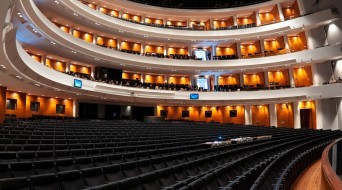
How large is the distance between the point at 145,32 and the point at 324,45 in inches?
479

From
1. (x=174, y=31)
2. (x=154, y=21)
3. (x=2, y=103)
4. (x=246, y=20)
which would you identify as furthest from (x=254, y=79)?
(x=2, y=103)

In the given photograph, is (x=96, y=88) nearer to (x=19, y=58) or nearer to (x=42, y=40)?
(x=42, y=40)

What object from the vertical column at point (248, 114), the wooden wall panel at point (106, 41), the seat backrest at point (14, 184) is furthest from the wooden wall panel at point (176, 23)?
the seat backrest at point (14, 184)

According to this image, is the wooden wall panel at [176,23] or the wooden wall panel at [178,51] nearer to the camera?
the wooden wall panel at [178,51]

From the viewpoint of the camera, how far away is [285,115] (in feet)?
74.6

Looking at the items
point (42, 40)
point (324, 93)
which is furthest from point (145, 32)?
point (324, 93)

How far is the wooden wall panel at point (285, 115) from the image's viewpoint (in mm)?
22406

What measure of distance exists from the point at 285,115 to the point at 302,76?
3018 millimetres

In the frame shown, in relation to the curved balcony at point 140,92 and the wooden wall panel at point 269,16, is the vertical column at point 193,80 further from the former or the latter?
the wooden wall panel at point 269,16

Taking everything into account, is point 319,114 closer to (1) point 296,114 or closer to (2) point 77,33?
(1) point 296,114

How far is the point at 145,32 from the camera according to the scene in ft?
73.7

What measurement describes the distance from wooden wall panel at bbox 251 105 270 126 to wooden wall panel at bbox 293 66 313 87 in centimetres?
295

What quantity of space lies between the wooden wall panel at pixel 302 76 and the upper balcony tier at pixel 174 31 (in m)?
2.78

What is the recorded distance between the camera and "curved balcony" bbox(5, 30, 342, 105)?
453 inches
